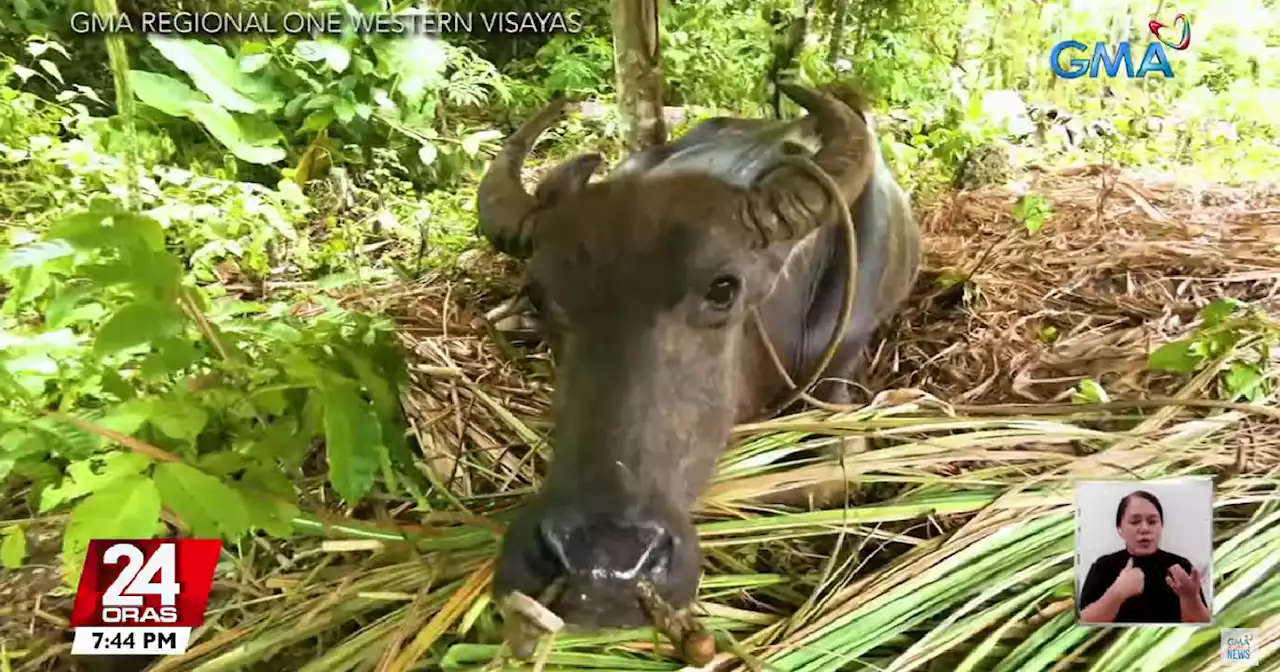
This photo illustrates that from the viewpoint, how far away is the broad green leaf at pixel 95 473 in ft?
4.19

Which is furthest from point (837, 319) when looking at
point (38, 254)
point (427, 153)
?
point (38, 254)

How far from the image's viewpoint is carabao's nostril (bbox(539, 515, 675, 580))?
1.22 metres

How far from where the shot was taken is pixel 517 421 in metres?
1.69

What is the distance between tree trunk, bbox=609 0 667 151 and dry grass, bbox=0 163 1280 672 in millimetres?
479

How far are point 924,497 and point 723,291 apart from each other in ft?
1.32

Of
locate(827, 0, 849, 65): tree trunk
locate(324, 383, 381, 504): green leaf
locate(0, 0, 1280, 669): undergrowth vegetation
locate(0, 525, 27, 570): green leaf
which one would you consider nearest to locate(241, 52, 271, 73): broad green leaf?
locate(0, 0, 1280, 669): undergrowth vegetation

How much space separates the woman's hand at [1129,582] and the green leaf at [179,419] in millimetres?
1205

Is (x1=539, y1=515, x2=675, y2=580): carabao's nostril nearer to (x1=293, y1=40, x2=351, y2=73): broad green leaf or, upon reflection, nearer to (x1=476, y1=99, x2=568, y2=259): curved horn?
(x1=476, y1=99, x2=568, y2=259): curved horn

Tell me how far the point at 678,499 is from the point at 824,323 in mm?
672

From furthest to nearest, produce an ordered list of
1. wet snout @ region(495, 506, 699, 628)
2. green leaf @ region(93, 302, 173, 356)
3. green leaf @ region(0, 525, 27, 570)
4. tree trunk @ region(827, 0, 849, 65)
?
1. tree trunk @ region(827, 0, 849, 65)
2. green leaf @ region(0, 525, 27, 570)
3. green leaf @ region(93, 302, 173, 356)
4. wet snout @ region(495, 506, 699, 628)

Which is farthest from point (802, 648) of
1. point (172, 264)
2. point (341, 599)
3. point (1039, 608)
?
point (172, 264)

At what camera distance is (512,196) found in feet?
5.30

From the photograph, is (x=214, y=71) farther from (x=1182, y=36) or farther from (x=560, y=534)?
(x=1182, y=36)

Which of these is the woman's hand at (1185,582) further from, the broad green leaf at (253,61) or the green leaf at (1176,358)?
the broad green leaf at (253,61)
